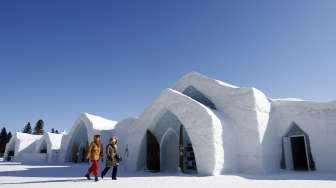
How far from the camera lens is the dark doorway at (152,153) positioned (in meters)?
14.1

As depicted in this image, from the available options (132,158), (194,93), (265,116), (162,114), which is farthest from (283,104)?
(132,158)

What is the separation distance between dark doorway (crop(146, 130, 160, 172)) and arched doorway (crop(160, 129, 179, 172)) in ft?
4.67

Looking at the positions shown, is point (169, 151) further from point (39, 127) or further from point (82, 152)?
point (39, 127)

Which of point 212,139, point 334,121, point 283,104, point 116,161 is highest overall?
point 283,104

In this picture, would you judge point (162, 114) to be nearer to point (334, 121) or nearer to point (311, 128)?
point (311, 128)

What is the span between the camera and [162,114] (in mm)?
14258

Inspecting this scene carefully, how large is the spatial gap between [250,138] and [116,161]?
6537 millimetres

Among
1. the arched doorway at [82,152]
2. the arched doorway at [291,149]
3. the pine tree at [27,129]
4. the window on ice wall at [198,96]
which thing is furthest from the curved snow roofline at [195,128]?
the pine tree at [27,129]

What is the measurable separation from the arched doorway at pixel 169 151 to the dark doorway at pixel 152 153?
4.67 feet

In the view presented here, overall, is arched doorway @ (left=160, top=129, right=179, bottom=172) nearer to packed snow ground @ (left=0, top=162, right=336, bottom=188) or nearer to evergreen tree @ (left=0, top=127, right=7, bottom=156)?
packed snow ground @ (left=0, top=162, right=336, bottom=188)

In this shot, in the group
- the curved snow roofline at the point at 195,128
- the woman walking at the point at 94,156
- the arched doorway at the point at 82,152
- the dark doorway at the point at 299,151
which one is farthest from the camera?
the arched doorway at the point at 82,152

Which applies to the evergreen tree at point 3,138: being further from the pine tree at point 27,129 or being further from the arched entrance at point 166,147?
the arched entrance at point 166,147

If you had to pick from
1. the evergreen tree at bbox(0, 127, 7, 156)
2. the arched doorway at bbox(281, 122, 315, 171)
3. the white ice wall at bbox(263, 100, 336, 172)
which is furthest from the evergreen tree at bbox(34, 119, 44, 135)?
the arched doorway at bbox(281, 122, 315, 171)

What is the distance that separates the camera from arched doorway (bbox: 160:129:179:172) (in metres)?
16.0
